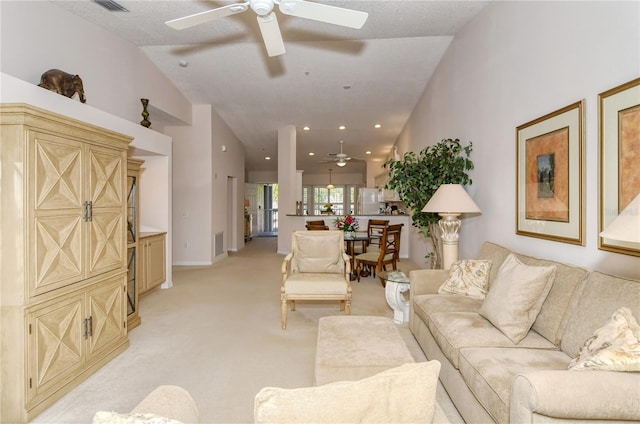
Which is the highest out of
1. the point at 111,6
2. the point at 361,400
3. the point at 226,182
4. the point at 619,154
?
the point at 111,6

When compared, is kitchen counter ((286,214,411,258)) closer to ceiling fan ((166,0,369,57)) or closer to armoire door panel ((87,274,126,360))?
armoire door panel ((87,274,126,360))

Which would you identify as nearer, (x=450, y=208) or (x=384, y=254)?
(x=450, y=208)

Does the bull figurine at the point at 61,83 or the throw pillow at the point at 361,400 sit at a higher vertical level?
the bull figurine at the point at 61,83

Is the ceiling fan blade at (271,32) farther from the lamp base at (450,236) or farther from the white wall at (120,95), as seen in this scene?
the lamp base at (450,236)

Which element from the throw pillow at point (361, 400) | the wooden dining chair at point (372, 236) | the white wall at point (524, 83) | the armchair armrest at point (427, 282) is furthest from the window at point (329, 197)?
the throw pillow at point (361, 400)

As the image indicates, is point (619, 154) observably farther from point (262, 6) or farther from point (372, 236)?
point (372, 236)

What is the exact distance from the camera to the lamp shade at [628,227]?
1.22 metres

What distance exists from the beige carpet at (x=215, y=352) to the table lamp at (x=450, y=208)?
3.33 feet

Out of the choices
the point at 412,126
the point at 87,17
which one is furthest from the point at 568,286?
the point at 412,126

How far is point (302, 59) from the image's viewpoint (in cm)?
515

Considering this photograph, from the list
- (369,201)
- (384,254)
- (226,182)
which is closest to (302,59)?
(384,254)

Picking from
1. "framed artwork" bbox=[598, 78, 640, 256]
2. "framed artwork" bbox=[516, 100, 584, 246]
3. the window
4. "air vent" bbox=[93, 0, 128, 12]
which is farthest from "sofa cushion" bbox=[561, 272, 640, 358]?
the window

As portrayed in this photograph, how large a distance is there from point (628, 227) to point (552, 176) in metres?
1.44

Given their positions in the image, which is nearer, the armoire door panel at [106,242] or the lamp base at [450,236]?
the armoire door panel at [106,242]
